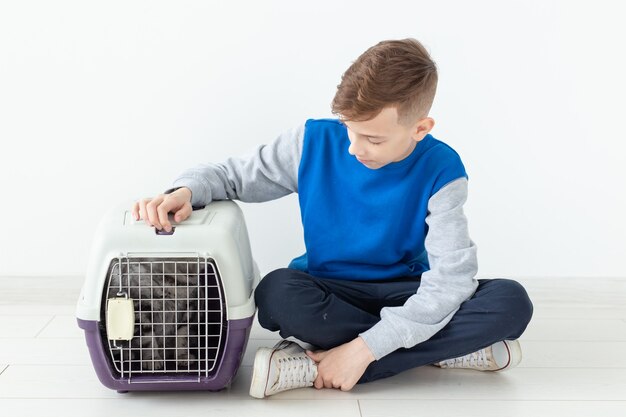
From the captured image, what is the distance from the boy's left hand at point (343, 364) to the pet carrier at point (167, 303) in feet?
0.47

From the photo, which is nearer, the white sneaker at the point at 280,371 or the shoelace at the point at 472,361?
the white sneaker at the point at 280,371

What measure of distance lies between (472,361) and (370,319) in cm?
22

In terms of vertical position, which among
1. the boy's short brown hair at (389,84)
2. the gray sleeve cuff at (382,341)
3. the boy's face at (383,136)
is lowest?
the gray sleeve cuff at (382,341)

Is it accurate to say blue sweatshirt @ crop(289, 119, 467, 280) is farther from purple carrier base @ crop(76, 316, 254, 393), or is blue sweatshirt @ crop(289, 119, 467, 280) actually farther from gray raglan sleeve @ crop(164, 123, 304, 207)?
purple carrier base @ crop(76, 316, 254, 393)

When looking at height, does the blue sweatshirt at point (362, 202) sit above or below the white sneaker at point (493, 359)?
above

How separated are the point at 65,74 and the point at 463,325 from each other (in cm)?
99

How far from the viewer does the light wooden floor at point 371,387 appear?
1.45 meters

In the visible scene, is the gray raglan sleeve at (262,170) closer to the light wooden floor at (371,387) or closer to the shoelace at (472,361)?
the light wooden floor at (371,387)

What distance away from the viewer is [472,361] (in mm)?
1638

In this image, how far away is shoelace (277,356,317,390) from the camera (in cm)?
150

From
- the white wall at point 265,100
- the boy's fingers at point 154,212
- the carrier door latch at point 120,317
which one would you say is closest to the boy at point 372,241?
the boy's fingers at point 154,212

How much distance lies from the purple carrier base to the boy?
5cm

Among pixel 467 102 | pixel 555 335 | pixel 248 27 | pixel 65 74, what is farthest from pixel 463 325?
pixel 65 74

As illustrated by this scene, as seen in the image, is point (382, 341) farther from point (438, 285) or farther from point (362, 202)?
point (362, 202)
